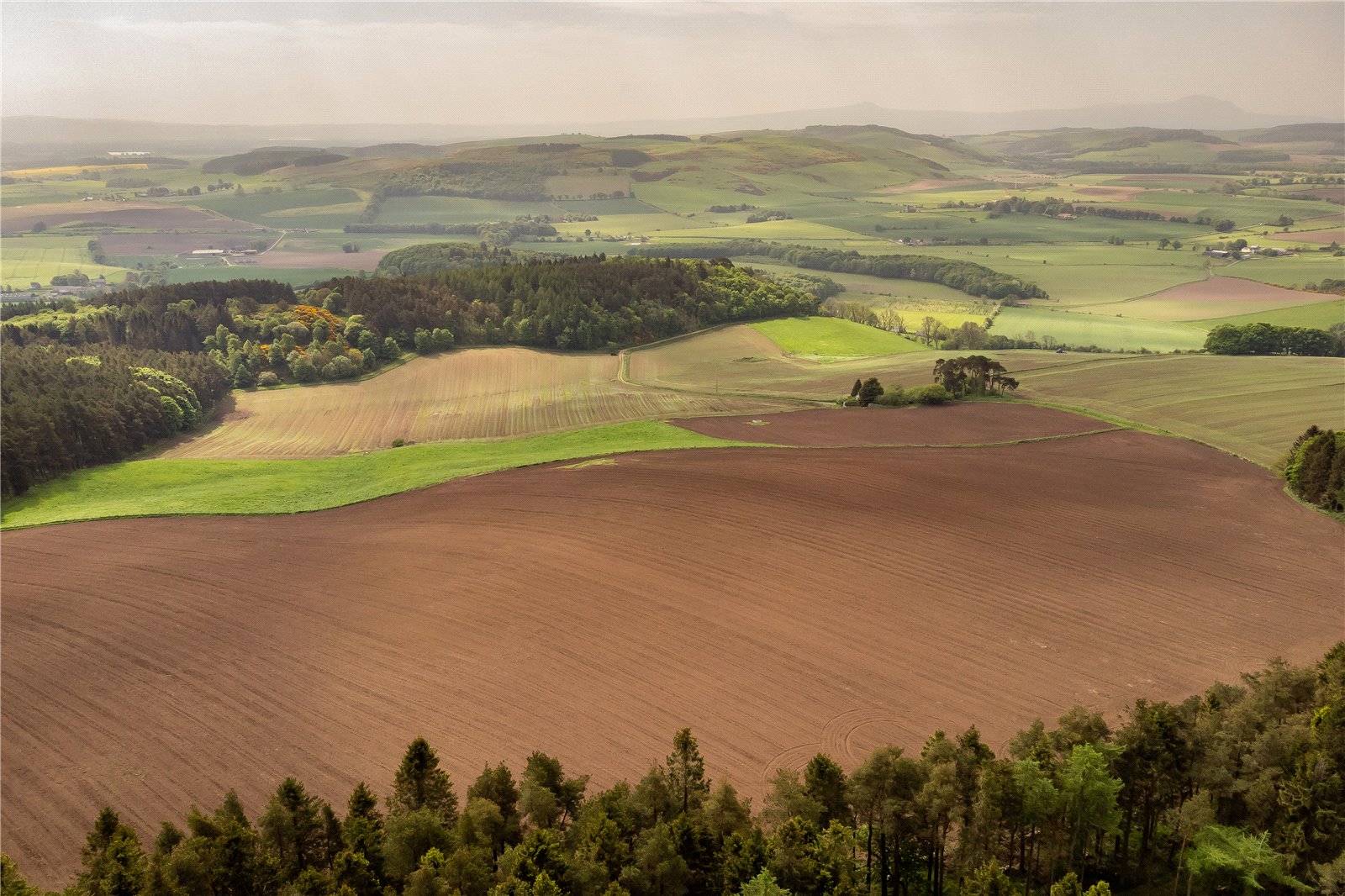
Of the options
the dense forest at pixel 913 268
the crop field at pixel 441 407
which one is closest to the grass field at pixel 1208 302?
the dense forest at pixel 913 268

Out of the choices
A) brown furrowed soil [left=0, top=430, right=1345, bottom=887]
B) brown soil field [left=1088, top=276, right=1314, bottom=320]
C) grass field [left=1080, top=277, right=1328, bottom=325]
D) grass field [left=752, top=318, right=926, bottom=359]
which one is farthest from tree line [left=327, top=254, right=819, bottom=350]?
brown soil field [left=1088, top=276, right=1314, bottom=320]

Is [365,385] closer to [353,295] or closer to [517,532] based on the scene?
[353,295]

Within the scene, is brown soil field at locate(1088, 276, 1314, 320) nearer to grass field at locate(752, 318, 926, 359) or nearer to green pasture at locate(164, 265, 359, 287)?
grass field at locate(752, 318, 926, 359)

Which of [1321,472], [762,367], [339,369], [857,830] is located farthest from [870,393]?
[857,830]

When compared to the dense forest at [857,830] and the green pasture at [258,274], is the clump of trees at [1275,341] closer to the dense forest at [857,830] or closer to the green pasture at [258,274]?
the dense forest at [857,830]

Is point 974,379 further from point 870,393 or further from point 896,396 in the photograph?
point 870,393

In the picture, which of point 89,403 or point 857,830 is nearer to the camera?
point 857,830

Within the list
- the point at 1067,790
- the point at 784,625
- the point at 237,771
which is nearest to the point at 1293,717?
the point at 1067,790
